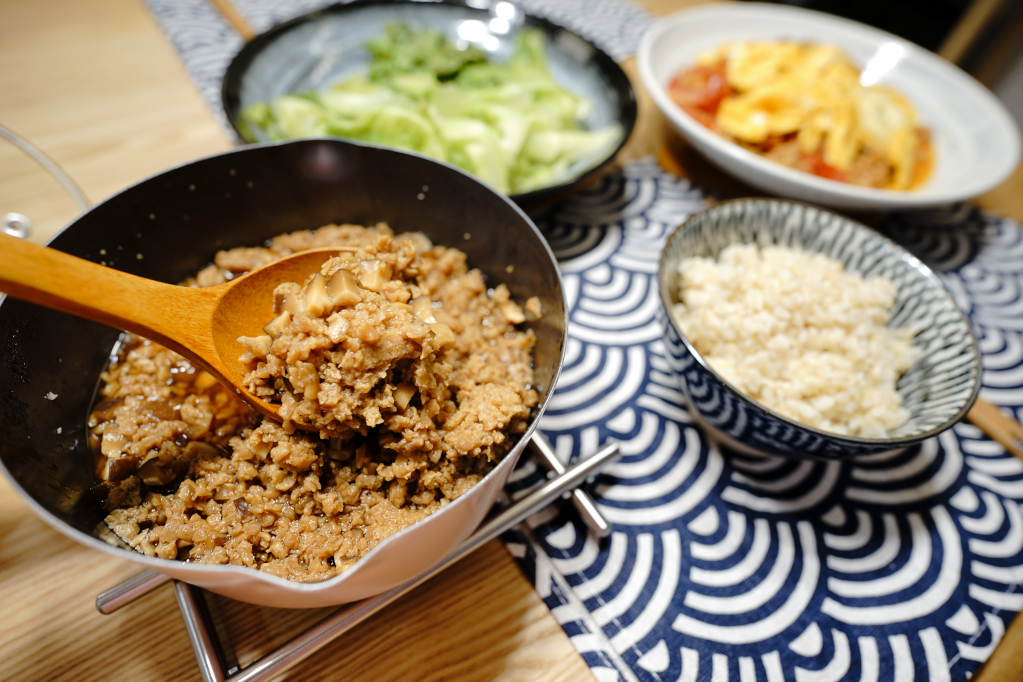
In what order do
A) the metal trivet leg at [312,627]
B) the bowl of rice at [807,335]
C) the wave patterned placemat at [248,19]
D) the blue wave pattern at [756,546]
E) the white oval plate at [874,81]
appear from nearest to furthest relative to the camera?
the metal trivet leg at [312,627]
the blue wave pattern at [756,546]
the bowl of rice at [807,335]
the white oval plate at [874,81]
the wave patterned placemat at [248,19]

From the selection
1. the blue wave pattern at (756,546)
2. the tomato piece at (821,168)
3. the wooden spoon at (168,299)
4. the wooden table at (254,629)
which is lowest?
the wooden table at (254,629)

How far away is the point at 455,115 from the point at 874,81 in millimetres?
2071

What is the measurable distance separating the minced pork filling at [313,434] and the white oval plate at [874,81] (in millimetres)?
1312

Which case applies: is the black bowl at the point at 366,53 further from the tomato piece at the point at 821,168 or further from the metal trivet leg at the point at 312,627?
the metal trivet leg at the point at 312,627

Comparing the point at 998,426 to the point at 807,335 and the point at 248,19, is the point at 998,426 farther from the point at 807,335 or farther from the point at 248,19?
the point at 248,19

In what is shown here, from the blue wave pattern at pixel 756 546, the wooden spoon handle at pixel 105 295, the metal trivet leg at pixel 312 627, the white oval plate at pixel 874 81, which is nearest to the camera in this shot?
the wooden spoon handle at pixel 105 295

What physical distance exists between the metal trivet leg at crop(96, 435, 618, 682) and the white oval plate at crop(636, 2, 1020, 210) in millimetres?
1350

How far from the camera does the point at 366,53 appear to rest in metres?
2.27

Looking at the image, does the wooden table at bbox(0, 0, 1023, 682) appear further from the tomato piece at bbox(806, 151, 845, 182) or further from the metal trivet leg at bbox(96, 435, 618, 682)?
the tomato piece at bbox(806, 151, 845, 182)

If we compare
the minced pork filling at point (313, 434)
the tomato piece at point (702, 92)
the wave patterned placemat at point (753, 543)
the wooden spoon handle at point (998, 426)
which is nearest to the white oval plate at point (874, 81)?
the tomato piece at point (702, 92)

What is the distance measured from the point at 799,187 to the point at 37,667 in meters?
2.25

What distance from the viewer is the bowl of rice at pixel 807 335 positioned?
3.64 feet

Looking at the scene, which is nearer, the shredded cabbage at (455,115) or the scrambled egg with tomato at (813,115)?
the shredded cabbage at (455,115)

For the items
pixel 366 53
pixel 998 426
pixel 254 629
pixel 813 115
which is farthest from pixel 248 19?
pixel 998 426
